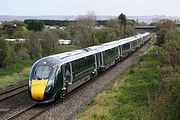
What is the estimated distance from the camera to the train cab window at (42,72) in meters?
20.8

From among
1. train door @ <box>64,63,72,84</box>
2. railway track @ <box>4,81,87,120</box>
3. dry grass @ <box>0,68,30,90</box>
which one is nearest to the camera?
railway track @ <box>4,81,87,120</box>

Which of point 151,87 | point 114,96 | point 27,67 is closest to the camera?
point 114,96

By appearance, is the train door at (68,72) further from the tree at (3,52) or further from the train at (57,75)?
the tree at (3,52)

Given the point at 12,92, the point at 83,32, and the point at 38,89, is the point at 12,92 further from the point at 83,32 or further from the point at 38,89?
the point at 83,32

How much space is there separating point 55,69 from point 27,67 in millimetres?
19679

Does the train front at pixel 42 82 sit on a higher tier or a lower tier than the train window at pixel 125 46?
higher

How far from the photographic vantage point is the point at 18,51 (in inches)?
1868

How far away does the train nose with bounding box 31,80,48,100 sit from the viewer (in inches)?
794

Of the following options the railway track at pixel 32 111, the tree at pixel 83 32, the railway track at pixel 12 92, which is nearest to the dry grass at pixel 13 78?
the railway track at pixel 12 92

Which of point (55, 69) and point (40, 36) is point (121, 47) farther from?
point (55, 69)

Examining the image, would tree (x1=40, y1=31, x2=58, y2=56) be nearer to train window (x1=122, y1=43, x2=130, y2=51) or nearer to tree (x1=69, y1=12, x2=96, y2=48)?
train window (x1=122, y1=43, x2=130, y2=51)

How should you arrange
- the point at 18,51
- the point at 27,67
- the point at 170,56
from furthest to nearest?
the point at 18,51 → the point at 27,67 → the point at 170,56

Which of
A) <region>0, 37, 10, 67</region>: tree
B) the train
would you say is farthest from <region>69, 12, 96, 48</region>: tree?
the train

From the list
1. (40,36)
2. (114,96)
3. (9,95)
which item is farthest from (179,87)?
(40,36)
